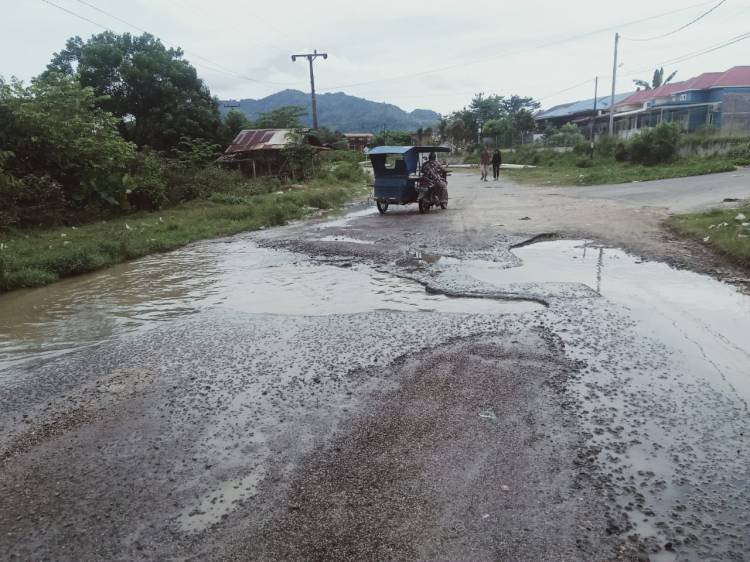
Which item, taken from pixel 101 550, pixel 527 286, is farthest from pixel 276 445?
pixel 527 286

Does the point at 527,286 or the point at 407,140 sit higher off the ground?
the point at 407,140

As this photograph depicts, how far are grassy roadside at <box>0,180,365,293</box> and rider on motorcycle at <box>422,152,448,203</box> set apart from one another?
14.0 ft

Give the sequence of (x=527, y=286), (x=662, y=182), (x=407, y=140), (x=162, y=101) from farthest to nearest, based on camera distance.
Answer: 1. (x=407, y=140)
2. (x=162, y=101)
3. (x=662, y=182)
4. (x=527, y=286)

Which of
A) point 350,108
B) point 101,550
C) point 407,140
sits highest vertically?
point 350,108

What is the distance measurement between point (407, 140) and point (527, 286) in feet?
156

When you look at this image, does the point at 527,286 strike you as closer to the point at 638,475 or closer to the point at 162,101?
the point at 638,475

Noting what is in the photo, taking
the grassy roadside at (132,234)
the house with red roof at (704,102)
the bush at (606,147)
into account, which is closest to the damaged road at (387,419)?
the grassy roadside at (132,234)

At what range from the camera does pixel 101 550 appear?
2.69 meters

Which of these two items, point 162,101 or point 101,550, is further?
point 162,101

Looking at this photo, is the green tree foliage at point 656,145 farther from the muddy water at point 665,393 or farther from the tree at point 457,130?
the tree at point 457,130

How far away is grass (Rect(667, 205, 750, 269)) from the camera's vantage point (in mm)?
7973

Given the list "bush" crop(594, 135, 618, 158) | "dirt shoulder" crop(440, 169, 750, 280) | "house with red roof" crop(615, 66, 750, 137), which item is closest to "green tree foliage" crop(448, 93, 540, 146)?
"house with red roof" crop(615, 66, 750, 137)

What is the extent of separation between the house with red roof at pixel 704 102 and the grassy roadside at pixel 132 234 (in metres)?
24.7

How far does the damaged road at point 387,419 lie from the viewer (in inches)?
108
